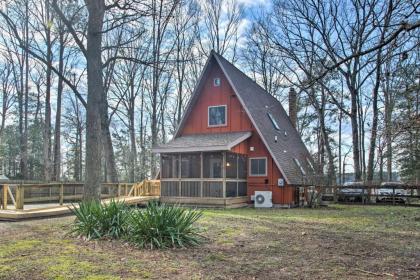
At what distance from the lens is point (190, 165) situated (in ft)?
57.8

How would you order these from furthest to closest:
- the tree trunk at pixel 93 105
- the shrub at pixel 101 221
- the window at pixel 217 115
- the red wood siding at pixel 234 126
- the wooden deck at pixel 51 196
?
the window at pixel 217 115, the red wood siding at pixel 234 126, the wooden deck at pixel 51 196, the tree trunk at pixel 93 105, the shrub at pixel 101 221

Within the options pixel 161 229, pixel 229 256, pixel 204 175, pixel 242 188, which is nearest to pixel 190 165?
pixel 204 175

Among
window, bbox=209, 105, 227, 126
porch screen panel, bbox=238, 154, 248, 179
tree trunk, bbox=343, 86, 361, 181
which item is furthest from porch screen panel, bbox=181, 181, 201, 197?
tree trunk, bbox=343, 86, 361, 181

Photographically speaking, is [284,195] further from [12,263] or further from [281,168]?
[12,263]

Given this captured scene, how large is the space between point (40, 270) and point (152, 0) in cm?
758

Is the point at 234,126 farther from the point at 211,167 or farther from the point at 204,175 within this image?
the point at 204,175

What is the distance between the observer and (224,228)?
9469 millimetres

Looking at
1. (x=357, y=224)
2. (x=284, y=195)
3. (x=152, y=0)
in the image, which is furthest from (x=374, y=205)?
(x=152, y=0)

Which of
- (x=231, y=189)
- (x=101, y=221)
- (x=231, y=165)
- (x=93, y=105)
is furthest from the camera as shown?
(x=231, y=165)

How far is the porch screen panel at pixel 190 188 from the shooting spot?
17172 mm

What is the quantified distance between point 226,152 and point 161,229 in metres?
9.58

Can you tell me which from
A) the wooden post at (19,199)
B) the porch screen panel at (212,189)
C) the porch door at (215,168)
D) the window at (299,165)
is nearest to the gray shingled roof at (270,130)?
the window at (299,165)

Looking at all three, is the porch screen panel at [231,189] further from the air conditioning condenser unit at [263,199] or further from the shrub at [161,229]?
the shrub at [161,229]

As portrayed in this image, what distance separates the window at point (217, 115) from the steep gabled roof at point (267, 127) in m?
1.13
